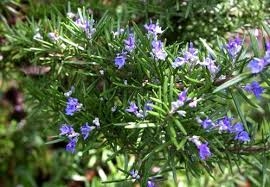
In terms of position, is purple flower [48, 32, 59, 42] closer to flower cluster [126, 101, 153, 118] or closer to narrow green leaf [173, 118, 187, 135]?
flower cluster [126, 101, 153, 118]

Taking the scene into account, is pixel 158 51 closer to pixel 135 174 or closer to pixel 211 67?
pixel 211 67

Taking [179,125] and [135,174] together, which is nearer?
[179,125]

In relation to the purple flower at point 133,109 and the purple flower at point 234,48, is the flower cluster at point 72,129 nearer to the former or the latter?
the purple flower at point 133,109

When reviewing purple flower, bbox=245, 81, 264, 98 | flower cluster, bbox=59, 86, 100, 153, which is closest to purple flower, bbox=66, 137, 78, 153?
flower cluster, bbox=59, 86, 100, 153

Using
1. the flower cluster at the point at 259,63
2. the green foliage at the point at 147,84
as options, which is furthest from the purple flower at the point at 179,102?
the flower cluster at the point at 259,63

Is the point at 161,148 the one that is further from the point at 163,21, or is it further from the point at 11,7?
the point at 11,7

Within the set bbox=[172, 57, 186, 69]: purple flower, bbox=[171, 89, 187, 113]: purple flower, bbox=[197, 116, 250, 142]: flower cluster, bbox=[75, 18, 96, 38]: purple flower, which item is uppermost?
bbox=[75, 18, 96, 38]: purple flower

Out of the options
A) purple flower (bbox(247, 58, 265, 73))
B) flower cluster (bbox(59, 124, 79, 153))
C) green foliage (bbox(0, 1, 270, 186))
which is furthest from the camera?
flower cluster (bbox(59, 124, 79, 153))

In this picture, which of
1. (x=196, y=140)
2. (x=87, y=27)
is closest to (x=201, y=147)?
(x=196, y=140)
